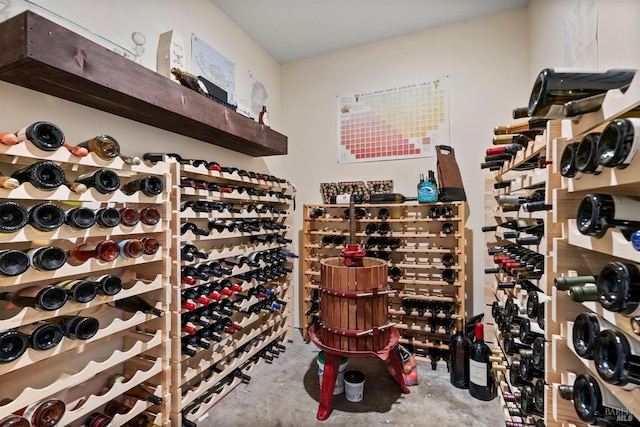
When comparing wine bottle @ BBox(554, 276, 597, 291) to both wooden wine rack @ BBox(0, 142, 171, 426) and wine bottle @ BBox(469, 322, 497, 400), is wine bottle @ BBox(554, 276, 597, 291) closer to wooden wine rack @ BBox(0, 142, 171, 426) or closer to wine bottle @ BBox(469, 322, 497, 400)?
wine bottle @ BBox(469, 322, 497, 400)

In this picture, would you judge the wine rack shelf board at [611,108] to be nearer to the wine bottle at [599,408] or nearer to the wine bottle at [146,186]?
the wine bottle at [599,408]

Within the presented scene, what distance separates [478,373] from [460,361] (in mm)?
163

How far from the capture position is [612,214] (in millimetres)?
750

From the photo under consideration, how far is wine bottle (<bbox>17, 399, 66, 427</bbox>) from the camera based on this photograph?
1227mm

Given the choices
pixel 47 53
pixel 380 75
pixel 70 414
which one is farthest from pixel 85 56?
pixel 380 75

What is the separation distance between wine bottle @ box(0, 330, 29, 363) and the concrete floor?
1215 millimetres

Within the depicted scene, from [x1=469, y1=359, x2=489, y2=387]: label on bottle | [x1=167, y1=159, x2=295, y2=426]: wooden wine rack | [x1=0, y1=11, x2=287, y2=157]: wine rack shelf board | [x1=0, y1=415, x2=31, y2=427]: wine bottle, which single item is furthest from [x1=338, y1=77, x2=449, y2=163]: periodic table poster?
[x1=0, y1=415, x2=31, y2=427]: wine bottle

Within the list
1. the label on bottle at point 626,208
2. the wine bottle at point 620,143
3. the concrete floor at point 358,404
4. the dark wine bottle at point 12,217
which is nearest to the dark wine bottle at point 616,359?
the label on bottle at point 626,208

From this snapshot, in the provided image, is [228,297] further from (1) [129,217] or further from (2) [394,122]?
(2) [394,122]

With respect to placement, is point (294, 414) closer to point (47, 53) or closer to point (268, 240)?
point (268, 240)

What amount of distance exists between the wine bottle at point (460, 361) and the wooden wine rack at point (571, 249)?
128cm

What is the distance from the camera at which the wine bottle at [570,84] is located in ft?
2.53

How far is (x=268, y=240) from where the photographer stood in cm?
281

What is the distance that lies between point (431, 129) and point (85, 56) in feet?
8.76
